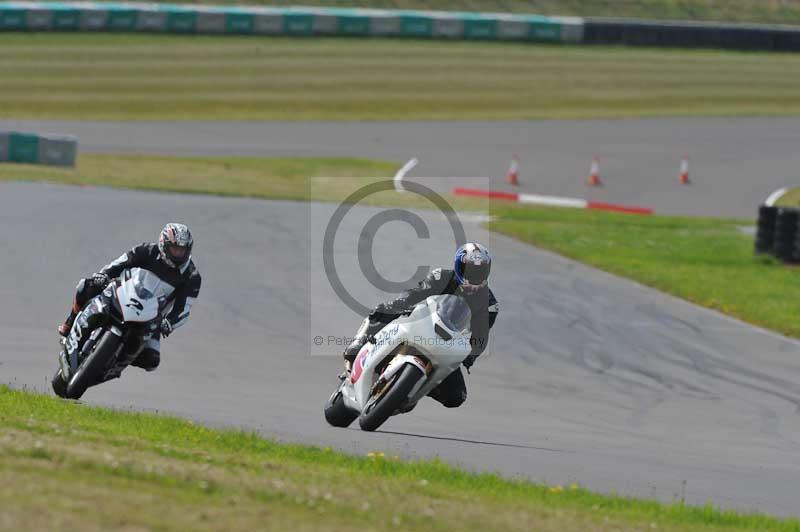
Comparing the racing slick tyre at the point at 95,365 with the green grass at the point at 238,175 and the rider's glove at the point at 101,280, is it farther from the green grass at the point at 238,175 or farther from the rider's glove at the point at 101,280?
the green grass at the point at 238,175

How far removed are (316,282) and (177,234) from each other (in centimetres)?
775

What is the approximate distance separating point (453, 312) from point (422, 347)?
0.39 metres

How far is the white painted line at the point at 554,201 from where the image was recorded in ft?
112

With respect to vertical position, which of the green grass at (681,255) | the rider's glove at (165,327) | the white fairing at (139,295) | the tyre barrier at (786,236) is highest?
the white fairing at (139,295)

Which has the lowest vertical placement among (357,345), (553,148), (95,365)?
(553,148)

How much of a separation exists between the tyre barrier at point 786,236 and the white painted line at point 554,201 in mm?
8992

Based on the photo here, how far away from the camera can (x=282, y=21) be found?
58.0 meters

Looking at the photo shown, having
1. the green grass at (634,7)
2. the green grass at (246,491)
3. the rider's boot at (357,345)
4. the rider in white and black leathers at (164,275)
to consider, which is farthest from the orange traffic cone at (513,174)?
the green grass at (634,7)

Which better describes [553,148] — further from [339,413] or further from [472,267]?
[472,267]

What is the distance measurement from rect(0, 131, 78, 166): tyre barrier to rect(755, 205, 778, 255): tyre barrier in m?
16.8

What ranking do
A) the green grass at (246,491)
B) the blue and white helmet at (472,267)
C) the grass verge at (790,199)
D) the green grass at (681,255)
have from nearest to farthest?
the green grass at (246,491) < the blue and white helmet at (472,267) < the green grass at (681,255) < the grass verge at (790,199)

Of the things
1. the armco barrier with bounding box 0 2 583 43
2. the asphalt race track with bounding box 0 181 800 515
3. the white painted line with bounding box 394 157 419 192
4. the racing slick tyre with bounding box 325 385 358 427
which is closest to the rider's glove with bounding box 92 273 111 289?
the asphalt race track with bounding box 0 181 800 515

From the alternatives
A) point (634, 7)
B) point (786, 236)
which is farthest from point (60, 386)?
point (634, 7)

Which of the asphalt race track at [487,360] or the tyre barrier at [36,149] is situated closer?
the asphalt race track at [487,360]
